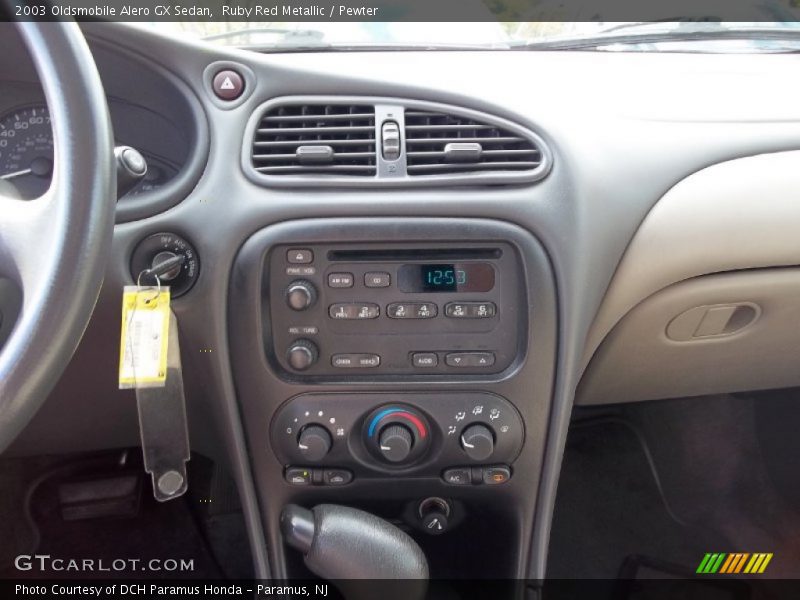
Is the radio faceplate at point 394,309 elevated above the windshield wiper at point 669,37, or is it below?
below

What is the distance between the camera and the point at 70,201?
682mm

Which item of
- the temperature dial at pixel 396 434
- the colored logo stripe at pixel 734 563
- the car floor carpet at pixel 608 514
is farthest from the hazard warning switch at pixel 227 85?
the colored logo stripe at pixel 734 563

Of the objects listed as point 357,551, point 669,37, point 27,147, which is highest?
point 669,37

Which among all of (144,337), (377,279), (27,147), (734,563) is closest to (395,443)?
(377,279)

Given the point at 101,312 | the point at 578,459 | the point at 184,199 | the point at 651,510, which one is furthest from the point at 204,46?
the point at 651,510

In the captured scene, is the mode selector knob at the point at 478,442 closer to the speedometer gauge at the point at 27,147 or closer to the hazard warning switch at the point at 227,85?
the hazard warning switch at the point at 227,85

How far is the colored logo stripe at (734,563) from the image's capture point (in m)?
1.74

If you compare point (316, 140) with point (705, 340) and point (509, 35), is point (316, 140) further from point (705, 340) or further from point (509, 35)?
point (705, 340)

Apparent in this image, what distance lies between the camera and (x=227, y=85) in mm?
1062

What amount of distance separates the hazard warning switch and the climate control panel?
438mm

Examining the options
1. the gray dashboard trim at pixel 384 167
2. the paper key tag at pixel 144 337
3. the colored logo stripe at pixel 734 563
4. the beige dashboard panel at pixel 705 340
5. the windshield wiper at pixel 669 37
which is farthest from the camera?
the colored logo stripe at pixel 734 563

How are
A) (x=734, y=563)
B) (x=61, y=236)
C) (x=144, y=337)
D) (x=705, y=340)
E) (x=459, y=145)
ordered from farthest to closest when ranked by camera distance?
1. (x=734, y=563)
2. (x=705, y=340)
3. (x=459, y=145)
4. (x=144, y=337)
5. (x=61, y=236)
